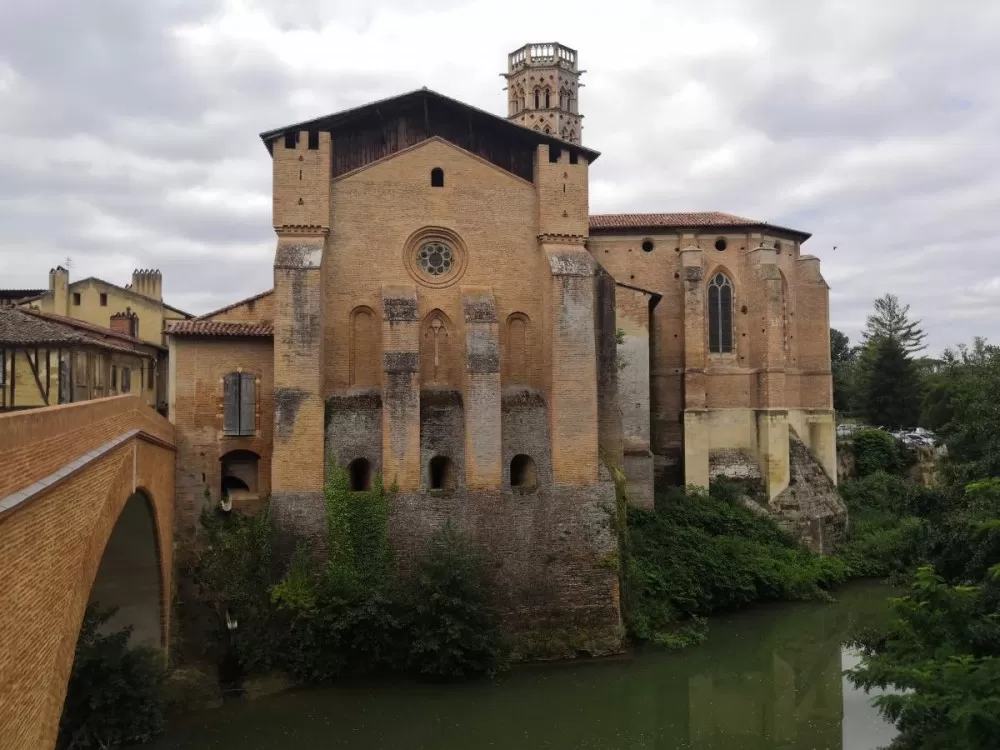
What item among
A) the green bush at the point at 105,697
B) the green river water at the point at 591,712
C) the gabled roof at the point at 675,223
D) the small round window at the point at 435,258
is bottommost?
the green river water at the point at 591,712

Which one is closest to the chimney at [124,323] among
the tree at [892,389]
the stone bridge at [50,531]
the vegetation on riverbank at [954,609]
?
the stone bridge at [50,531]

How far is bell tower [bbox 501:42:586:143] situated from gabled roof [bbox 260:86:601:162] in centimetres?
2621

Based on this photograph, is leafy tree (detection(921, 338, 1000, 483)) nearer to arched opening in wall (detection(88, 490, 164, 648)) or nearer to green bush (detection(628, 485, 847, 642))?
green bush (detection(628, 485, 847, 642))

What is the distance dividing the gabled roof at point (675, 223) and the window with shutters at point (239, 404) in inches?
597

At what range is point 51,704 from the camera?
742cm

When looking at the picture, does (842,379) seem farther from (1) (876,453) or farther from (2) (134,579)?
(2) (134,579)

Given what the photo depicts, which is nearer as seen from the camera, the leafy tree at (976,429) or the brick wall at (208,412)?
the leafy tree at (976,429)

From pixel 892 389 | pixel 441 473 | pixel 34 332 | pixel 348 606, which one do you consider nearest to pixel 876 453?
pixel 892 389

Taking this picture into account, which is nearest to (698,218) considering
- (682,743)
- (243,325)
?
(243,325)

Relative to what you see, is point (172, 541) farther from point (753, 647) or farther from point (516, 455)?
point (753, 647)

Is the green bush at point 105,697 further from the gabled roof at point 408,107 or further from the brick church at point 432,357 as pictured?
the gabled roof at point 408,107

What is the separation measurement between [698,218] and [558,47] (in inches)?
834

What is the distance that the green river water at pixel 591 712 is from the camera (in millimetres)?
14492

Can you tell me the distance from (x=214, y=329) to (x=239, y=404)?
185 cm
